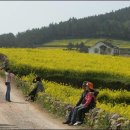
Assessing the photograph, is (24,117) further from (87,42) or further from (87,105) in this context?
(87,42)

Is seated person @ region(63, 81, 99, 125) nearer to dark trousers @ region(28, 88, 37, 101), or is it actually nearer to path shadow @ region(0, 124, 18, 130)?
path shadow @ region(0, 124, 18, 130)

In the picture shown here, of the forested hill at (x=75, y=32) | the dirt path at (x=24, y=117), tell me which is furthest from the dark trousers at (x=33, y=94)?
the forested hill at (x=75, y=32)

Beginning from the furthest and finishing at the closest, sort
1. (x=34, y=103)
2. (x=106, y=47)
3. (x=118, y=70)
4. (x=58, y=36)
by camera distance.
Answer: (x=58, y=36)
(x=106, y=47)
(x=118, y=70)
(x=34, y=103)

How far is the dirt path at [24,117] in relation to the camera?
66.6ft

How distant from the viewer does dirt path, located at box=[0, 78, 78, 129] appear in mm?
20297

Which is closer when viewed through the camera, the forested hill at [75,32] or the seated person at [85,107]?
the seated person at [85,107]

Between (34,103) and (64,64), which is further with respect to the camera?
(64,64)

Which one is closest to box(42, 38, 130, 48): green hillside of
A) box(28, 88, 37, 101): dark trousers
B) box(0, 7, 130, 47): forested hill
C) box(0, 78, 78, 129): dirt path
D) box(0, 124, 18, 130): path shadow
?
box(0, 7, 130, 47): forested hill

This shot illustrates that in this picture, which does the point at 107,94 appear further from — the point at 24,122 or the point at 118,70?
the point at 24,122

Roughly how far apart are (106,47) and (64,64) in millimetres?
64135

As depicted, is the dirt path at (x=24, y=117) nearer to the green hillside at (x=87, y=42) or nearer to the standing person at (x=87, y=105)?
the standing person at (x=87, y=105)

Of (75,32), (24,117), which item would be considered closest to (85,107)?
(24,117)

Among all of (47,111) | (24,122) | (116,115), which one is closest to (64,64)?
(47,111)

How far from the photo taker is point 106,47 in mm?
110688
